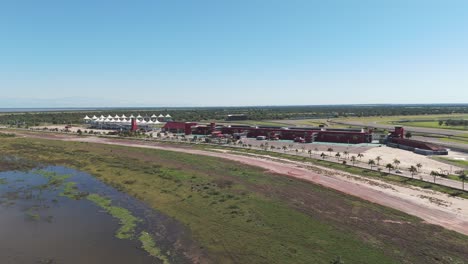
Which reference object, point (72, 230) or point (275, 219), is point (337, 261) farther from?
point (72, 230)

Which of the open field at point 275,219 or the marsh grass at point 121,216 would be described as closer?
the open field at point 275,219

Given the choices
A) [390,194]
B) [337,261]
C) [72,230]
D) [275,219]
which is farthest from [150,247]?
[390,194]

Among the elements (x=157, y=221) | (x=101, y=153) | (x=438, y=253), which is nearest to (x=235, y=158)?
(x=101, y=153)

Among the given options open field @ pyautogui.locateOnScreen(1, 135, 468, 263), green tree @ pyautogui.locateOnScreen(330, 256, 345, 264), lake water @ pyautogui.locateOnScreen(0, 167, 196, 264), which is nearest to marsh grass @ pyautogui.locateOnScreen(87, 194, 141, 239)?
lake water @ pyautogui.locateOnScreen(0, 167, 196, 264)

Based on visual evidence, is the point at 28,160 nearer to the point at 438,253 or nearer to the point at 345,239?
the point at 345,239

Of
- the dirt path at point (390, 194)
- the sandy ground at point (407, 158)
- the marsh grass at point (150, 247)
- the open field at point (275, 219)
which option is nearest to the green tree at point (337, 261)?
the open field at point (275, 219)

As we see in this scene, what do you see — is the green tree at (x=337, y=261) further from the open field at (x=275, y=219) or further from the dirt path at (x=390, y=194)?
the dirt path at (x=390, y=194)
